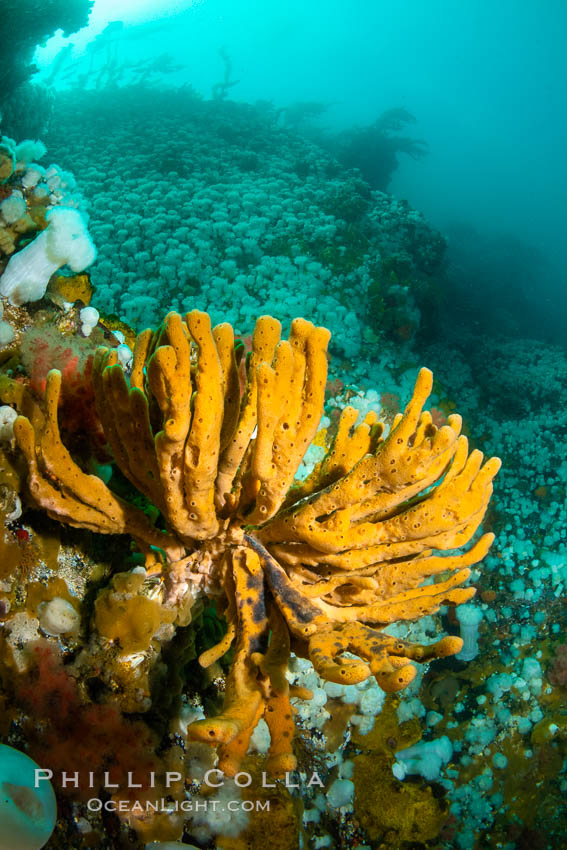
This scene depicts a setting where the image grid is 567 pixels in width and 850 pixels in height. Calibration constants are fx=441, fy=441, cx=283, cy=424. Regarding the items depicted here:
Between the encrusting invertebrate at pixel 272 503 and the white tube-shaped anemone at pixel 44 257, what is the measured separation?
44.1 inches

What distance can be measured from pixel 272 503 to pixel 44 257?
7.36 ft

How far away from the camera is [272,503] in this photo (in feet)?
5.66

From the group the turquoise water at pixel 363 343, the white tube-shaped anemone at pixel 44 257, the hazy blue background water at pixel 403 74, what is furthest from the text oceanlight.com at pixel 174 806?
the hazy blue background water at pixel 403 74

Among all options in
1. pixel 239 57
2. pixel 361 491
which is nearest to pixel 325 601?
pixel 361 491

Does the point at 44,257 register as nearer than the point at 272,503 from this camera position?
No

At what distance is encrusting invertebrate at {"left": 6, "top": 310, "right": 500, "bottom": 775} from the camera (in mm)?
1523

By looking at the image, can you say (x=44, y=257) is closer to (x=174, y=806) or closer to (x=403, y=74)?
(x=174, y=806)

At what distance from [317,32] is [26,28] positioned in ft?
274

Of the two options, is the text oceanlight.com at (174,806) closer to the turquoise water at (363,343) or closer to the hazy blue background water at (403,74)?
the turquoise water at (363,343)

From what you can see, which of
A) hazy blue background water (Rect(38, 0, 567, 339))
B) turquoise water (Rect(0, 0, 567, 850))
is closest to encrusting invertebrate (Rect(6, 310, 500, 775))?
turquoise water (Rect(0, 0, 567, 850))

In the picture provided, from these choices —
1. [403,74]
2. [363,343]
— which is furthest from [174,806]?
[403,74]

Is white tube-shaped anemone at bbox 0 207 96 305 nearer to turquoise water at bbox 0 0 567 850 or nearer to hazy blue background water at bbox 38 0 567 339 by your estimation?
turquoise water at bbox 0 0 567 850

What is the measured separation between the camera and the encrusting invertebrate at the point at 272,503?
1.52 metres

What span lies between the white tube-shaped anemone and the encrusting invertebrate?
1.12m
